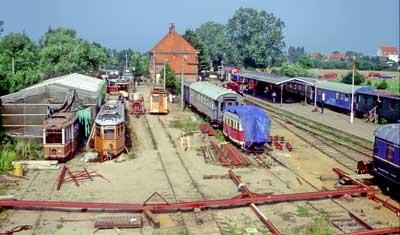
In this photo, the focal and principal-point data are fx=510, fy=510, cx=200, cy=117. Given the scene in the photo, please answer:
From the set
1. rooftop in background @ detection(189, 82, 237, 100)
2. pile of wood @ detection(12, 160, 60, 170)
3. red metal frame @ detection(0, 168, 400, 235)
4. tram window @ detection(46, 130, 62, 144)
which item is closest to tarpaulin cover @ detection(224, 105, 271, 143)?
rooftop in background @ detection(189, 82, 237, 100)

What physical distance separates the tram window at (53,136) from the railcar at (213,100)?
12968 millimetres

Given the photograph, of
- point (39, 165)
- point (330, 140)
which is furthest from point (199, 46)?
point (39, 165)

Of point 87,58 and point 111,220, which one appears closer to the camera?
point 111,220

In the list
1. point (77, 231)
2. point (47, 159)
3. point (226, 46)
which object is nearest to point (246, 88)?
point (226, 46)

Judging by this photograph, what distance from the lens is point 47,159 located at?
27922 mm

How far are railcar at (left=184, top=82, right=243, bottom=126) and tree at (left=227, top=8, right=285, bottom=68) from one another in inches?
2377

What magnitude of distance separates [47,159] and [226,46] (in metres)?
84.7

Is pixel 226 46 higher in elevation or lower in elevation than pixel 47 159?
higher

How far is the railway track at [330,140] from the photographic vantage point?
29.8 metres

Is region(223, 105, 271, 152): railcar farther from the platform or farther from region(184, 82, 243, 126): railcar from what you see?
the platform

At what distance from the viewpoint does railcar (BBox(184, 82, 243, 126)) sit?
36.9 meters

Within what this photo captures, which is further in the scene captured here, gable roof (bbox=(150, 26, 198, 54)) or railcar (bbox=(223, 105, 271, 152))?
gable roof (bbox=(150, 26, 198, 54))

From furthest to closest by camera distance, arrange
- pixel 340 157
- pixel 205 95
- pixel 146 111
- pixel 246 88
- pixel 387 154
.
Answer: pixel 246 88 < pixel 146 111 < pixel 205 95 < pixel 340 157 < pixel 387 154

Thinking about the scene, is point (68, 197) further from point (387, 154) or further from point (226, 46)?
point (226, 46)
